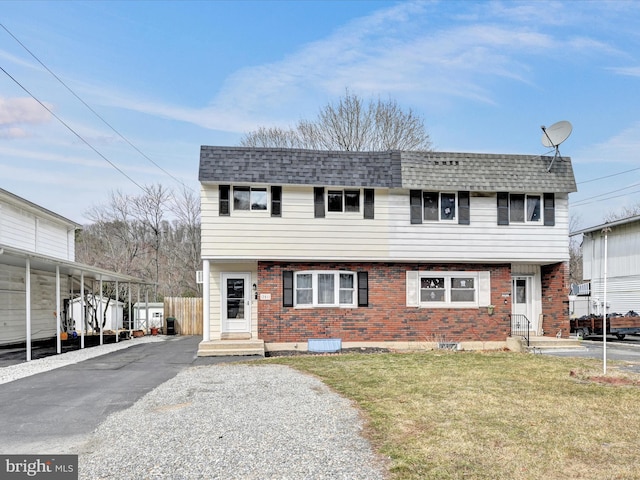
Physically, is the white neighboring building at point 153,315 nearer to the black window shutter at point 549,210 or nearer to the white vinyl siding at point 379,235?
the white vinyl siding at point 379,235

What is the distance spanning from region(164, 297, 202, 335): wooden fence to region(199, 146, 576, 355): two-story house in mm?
9901

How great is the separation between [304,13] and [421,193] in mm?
6598

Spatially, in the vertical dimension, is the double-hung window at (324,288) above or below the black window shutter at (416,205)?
below

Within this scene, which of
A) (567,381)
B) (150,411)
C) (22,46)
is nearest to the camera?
(150,411)

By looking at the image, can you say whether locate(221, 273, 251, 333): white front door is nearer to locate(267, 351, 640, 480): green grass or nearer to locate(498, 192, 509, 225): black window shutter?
locate(267, 351, 640, 480): green grass

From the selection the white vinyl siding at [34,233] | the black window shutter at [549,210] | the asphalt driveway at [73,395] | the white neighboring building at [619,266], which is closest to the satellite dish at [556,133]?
the black window shutter at [549,210]

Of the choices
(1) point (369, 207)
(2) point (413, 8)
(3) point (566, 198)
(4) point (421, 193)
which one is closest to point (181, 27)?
(2) point (413, 8)

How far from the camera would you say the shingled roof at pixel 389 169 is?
1517 centimetres

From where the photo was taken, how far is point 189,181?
35.8 meters

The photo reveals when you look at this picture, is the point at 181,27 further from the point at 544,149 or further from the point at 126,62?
the point at 544,149

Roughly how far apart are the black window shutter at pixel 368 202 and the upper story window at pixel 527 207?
4.25 meters

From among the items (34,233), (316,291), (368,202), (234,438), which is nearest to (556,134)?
(368,202)

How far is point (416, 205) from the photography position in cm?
1591

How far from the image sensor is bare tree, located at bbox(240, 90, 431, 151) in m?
29.3
